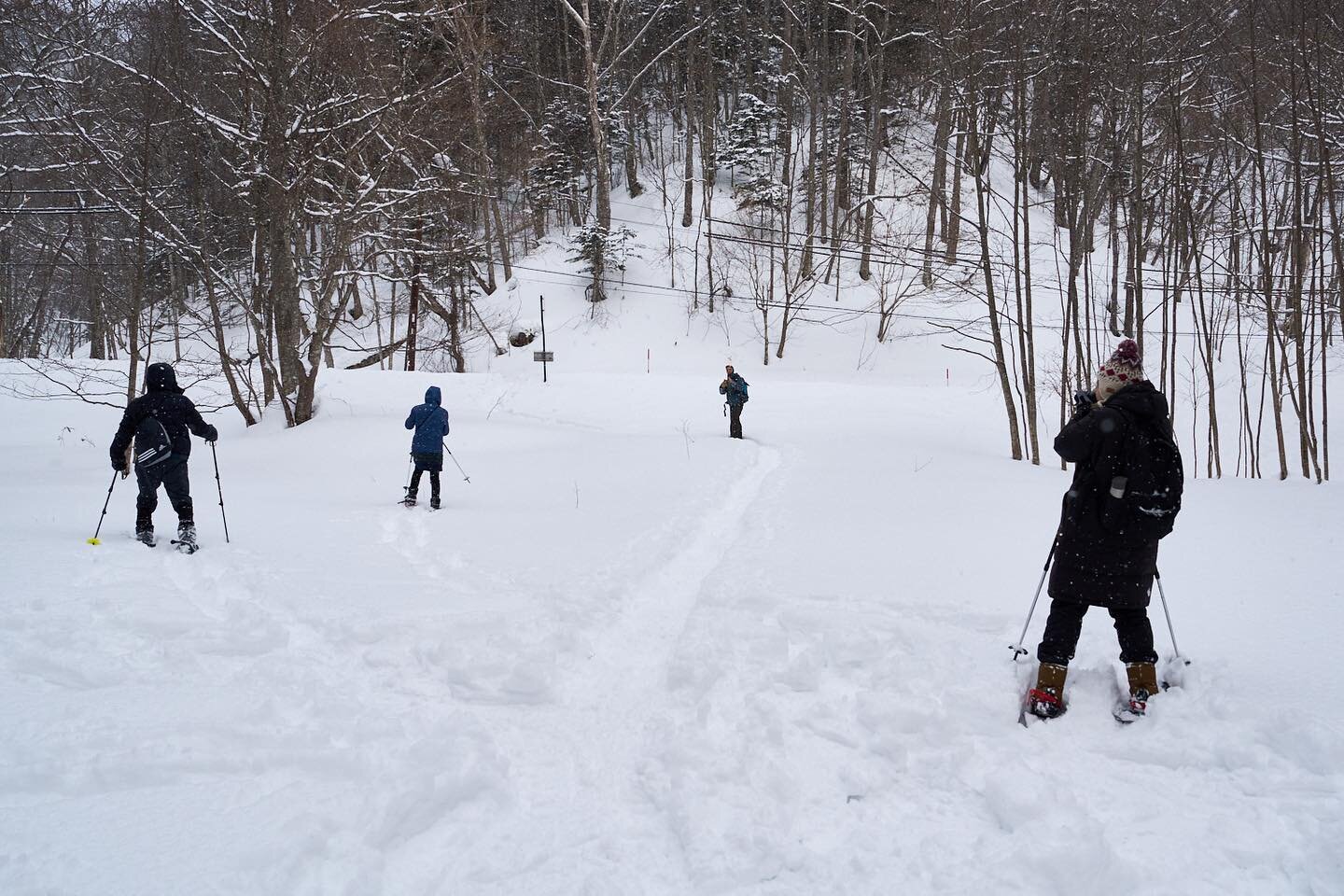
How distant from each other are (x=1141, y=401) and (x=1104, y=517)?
59cm

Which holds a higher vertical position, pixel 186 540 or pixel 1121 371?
pixel 1121 371

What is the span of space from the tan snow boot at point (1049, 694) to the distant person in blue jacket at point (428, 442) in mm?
7612

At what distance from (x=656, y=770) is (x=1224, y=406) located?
856 inches

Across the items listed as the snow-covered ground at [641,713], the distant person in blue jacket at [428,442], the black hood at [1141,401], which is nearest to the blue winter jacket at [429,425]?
the distant person in blue jacket at [428,442]

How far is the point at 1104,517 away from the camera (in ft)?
12.2

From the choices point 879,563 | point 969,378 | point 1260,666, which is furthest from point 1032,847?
point 969,378

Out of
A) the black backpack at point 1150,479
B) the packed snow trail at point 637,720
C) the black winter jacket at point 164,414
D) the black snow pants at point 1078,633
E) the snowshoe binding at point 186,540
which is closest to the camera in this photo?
the packed snow trail at point 637,720

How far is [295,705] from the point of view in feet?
12.5

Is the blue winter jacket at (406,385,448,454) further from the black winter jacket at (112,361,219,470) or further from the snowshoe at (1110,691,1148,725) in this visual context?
the snowshoe at (1110,691,1148,725)

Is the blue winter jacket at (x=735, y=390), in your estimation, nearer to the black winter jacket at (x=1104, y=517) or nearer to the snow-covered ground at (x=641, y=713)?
the snow-covered ground at (x=641, y=713)

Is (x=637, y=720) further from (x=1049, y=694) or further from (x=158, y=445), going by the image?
(x=158, y=445)

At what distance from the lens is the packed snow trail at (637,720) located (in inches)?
108

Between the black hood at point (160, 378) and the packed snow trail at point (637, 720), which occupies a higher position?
the black hood at point (160, 378)

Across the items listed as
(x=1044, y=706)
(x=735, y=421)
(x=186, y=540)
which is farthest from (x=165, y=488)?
(x=735, y=421)
